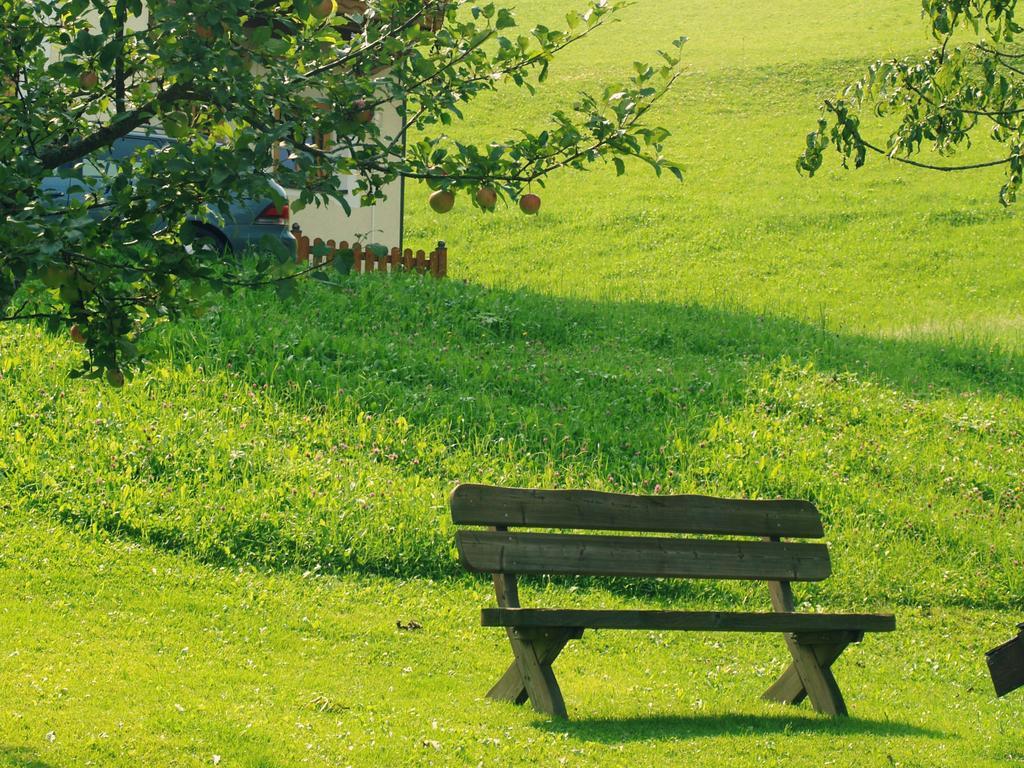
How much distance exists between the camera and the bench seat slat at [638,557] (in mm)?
5480

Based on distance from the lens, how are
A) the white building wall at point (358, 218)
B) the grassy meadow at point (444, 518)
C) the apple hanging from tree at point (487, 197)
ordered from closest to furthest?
1. the apple hanging from tree at point (487, 197)
2. the grassy meadow at point (444, 518)
3. the white building wall at point (358, 218)

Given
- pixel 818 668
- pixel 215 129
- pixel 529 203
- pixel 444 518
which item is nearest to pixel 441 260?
pixel 444 518

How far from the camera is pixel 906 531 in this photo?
9906 mm

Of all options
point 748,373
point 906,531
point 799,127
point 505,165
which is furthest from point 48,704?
point 799,127

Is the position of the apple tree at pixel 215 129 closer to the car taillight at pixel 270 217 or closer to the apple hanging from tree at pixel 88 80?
the apple hanging from tree at pixel 88 80

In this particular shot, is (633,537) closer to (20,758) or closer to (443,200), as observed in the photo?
(443,200)

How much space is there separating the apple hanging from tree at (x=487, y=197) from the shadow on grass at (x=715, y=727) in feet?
8.33

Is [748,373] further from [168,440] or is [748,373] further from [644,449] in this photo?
[168,440]

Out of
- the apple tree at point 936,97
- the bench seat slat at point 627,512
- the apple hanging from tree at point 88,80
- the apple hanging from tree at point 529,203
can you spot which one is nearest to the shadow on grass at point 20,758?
the bench seat slat at point 627,512

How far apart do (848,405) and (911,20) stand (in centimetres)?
4132

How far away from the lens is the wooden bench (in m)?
5.38

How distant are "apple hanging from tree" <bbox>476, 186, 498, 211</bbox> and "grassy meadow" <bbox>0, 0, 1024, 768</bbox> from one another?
92.5 inches

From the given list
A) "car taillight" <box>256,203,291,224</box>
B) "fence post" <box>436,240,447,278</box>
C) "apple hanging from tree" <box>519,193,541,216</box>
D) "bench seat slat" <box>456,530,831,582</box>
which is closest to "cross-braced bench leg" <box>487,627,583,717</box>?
"bench seat slat" <box>456,530,831,582</box>

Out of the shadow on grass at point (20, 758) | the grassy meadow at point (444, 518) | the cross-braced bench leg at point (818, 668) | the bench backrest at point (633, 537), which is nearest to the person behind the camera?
the shadow on grass at point (20, 758)
